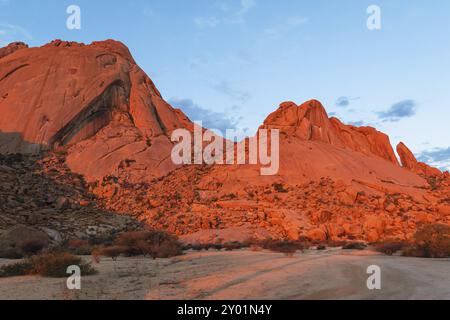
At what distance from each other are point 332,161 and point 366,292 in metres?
34.2

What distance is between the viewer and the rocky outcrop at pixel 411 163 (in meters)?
54.2

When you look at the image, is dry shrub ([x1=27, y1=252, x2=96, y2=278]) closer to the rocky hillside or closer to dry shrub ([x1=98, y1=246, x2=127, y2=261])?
dry shrub ([x1=98, y1=246, x2=127, y2=261])

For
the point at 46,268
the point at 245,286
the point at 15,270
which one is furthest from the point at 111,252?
the point at 245,286

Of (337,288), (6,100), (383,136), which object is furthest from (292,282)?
(383,136)

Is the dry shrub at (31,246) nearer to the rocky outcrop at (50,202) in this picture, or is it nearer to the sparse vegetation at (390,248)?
the rocky outcrop at (50,202)

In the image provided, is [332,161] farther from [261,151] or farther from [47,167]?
[47,167]

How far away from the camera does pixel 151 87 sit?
53.4 metres

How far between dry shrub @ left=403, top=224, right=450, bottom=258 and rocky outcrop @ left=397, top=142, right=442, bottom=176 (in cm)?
4096

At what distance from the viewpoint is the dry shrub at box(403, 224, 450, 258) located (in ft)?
49.9

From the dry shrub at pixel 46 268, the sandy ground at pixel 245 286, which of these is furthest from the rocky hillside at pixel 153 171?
the sandy ground at pixel 245 286

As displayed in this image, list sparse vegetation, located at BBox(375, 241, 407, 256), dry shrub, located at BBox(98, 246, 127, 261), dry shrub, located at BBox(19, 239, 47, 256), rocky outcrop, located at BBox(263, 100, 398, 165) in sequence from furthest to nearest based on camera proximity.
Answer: rocky outcrop, located at BBox(263, 100, 398, 165)
sparse vegetation, located at BBox(375, 241, 407, 256)
dry shrub, located at BBox(19, 239, 47, 256)
dry shrub, located at BBox(98, 246, 127, 261)

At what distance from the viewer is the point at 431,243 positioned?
15.7 m

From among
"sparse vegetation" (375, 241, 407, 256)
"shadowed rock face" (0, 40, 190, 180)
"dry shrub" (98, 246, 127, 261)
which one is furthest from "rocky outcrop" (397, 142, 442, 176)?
"dry shrub" (98, 246, 127, 261)

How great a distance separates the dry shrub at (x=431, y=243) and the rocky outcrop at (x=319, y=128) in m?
28.8
